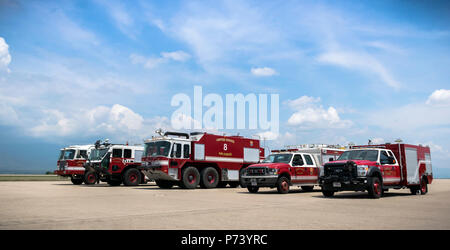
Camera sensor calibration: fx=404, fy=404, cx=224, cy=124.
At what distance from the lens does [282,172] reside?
17.9 m

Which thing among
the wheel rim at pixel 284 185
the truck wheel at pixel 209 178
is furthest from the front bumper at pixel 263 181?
the truck wheel at pixel 209 178

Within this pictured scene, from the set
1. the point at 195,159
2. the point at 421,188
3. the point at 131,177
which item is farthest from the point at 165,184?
the point at 421,188

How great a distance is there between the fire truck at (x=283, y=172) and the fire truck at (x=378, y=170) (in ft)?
3.79

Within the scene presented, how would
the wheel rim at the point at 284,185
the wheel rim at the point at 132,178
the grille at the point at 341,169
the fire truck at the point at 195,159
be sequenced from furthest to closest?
1. the wheel rim at the point at 132,178
2. the fire truck at the point at 195,159
3. the wheel rim at the point at 284,185
4. the grille at the point at 341,169

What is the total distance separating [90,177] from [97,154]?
1.96m

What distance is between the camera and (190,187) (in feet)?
72.4

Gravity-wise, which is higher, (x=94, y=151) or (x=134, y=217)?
(x=94, y=151)

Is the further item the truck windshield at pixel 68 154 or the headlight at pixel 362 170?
the truck windshield at pixel 68 154

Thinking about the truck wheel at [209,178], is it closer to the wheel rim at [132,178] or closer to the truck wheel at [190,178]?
the truck wheel at [190,178]

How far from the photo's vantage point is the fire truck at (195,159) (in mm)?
21641
